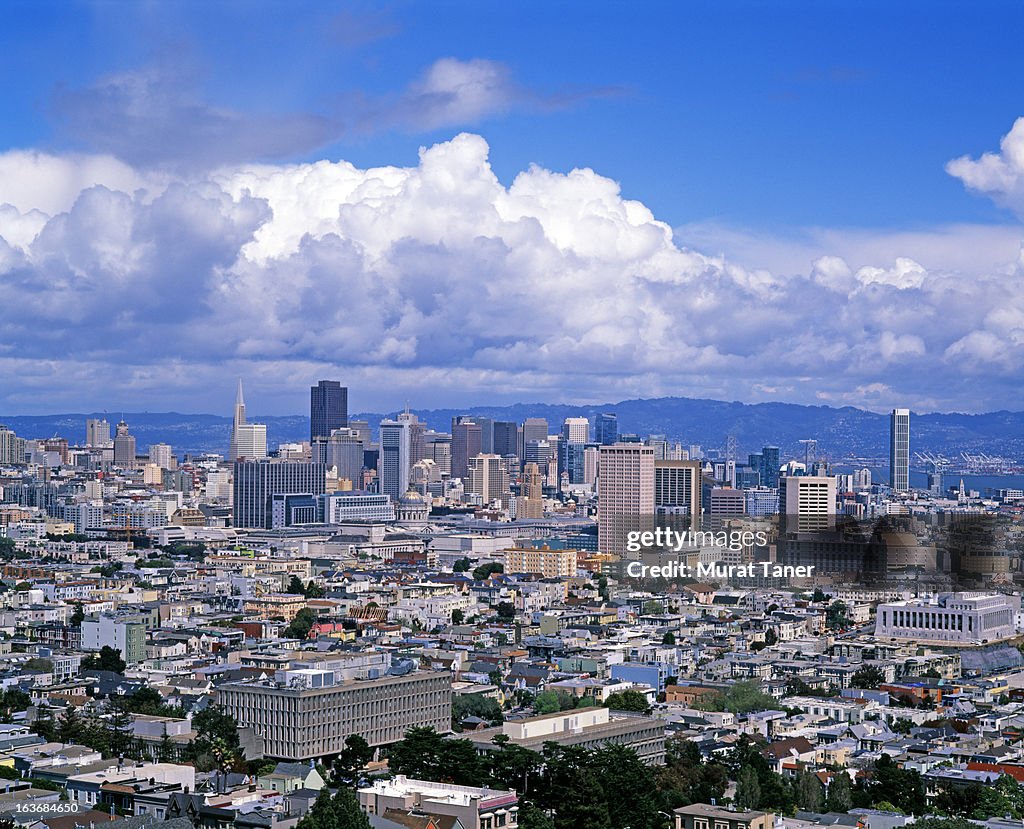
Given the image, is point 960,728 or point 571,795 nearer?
point 571,795

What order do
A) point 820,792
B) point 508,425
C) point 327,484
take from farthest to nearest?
point 508,425 < point 327,484 < point 820,792

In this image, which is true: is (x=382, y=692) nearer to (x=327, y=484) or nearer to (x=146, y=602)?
(x=146, y=602)

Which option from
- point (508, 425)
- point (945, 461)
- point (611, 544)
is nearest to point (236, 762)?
point (611, 544)

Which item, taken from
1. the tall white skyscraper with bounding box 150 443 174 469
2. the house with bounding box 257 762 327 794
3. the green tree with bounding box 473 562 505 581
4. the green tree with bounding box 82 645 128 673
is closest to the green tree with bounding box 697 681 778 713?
the house with bounding box 257 762 327 794

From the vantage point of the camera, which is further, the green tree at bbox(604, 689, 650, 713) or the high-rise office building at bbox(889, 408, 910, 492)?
the high-rise office building at bbox(889, 408, 910, 492)

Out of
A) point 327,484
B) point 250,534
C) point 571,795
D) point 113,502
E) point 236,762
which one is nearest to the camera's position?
point 571,795

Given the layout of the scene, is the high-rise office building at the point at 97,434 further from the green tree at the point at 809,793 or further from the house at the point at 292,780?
the green tree at the point at 809,793

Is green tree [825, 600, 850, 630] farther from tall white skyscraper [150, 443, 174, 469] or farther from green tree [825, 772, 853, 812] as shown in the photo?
tall white skyscraper [150, 443, 174, 469]
